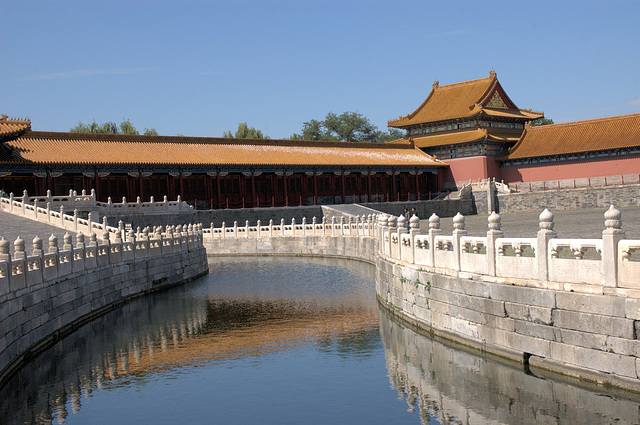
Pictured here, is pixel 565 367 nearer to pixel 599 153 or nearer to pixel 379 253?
pixel 379 253

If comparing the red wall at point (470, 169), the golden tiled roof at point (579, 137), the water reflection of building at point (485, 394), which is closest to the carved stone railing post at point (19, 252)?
the water reflection of building at point (485, 394)

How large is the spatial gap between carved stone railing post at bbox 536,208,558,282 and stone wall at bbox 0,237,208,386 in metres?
9.12

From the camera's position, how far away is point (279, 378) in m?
13.6

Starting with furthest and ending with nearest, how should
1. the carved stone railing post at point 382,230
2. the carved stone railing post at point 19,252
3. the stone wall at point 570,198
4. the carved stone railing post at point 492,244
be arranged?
1. the stone wall at point 570,198
2. the carved stone railing post at point 382,230
3. the carved stone railing post at point 19,252
4. the carved stone railing post at point 492,244

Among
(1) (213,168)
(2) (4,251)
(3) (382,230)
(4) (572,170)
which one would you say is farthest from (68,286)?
(4) (572,170)

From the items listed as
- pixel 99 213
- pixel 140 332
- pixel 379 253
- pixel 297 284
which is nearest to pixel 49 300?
pixel 140 332

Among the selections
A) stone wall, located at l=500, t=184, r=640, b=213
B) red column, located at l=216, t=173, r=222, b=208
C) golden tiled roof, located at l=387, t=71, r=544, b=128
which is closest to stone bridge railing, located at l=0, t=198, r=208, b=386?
red column, located at l=216, t=173, r=222, b=208

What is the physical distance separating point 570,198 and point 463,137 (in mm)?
12504

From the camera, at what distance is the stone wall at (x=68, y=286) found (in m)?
14.0

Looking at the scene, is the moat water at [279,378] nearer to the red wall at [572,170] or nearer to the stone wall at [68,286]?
the stone wall at [68,286]

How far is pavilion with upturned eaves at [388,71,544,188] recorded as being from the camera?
61125 millimetres

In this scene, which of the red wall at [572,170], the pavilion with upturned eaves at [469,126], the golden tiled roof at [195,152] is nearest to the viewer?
the golden tiled roof at [195,152]

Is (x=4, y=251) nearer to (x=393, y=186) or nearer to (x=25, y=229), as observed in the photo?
(x=25, y=229)

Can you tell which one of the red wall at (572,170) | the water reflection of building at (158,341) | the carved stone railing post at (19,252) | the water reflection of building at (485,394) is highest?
the red wall at (572,170)
